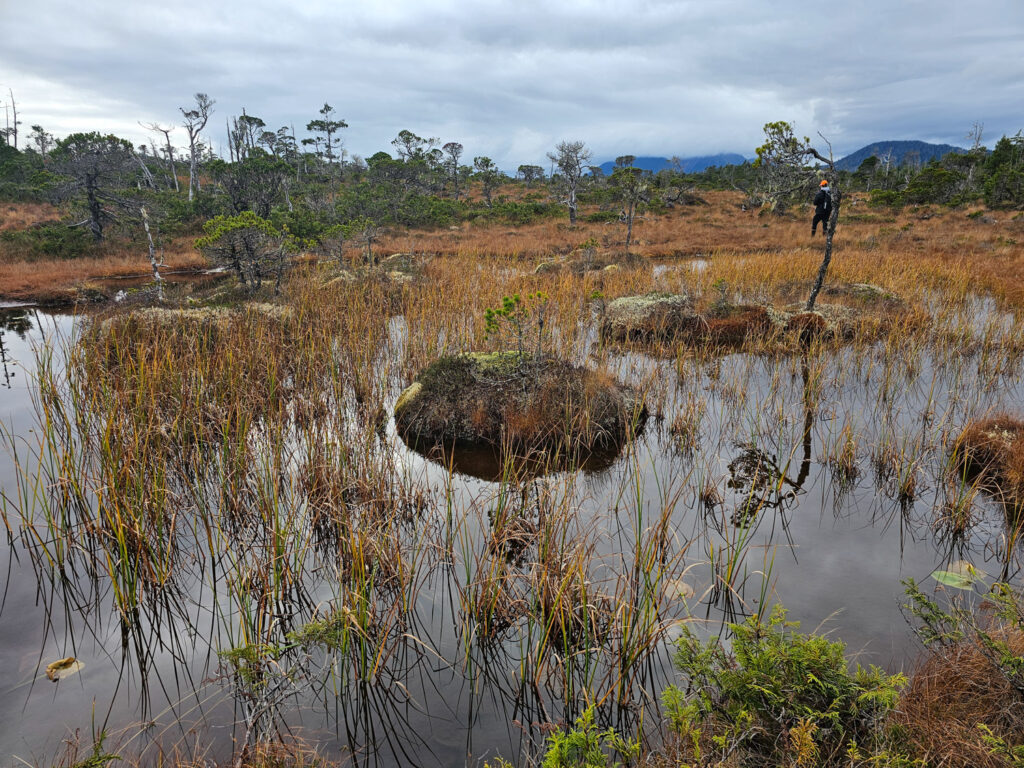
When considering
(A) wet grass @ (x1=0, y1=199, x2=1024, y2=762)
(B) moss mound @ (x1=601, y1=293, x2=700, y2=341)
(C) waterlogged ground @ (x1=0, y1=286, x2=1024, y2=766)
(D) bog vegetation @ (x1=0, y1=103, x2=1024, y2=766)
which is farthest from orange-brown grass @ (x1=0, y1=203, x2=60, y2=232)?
(B) moss mound @ (x1=601, y1=293, x2=700, y2=341)

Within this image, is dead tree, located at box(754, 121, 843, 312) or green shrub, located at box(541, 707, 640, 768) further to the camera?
dead tree, located at box(754, 121, 843, 312)

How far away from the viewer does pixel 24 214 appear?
94.6ft

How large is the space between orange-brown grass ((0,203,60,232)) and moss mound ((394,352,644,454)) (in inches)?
1242

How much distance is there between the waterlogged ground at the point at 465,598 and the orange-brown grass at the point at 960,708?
0.35 meters

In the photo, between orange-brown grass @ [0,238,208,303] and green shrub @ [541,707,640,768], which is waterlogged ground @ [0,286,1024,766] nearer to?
green shrub @ [541,707,640,768]

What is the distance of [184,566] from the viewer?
11.8ft

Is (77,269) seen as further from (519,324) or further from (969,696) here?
(969,696)

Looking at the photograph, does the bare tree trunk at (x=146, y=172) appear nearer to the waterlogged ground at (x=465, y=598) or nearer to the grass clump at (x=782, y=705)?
the waterlogged ground at (x=465, y=598)

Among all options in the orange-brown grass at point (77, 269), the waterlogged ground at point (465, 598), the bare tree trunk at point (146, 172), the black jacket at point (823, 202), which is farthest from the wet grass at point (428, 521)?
the bare tree trunk at point (146, 172)

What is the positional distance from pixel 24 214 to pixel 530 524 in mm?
39496

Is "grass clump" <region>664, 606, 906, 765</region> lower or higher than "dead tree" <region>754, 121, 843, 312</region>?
lower

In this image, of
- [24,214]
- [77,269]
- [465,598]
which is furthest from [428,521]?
[24,214]

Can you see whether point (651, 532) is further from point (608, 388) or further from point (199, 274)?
point (199, 274)

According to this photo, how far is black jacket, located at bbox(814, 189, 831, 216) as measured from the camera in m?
8.33
